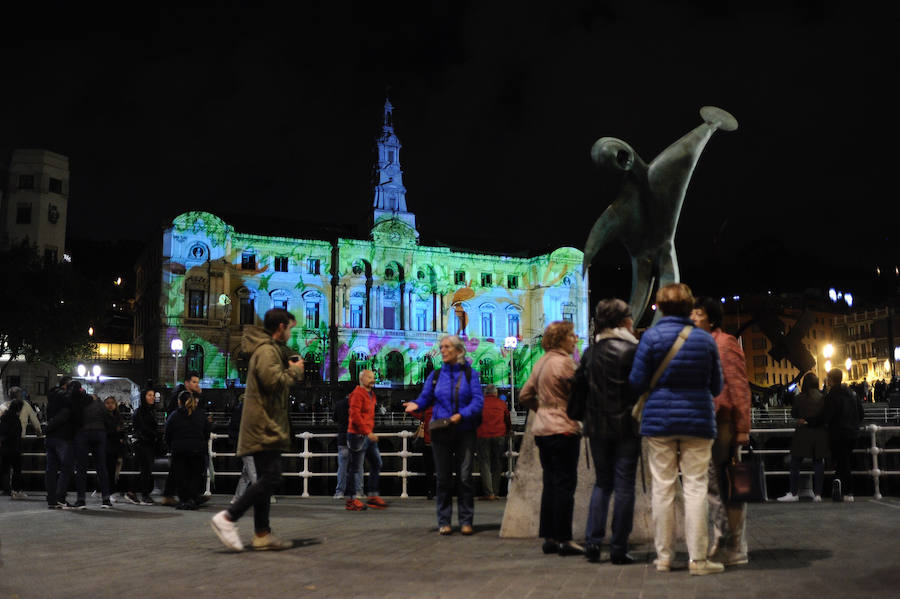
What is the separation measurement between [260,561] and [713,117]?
8.21 metres

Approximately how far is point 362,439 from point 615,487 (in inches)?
251

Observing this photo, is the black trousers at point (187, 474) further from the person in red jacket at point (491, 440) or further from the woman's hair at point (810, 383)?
the woman's hair at point (810, 383)

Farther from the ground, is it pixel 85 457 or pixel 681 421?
pixel 681 421

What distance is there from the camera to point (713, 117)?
36.9 ft

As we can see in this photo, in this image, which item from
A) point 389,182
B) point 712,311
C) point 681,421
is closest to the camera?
point 681,421

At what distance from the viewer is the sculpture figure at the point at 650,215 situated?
432 inches

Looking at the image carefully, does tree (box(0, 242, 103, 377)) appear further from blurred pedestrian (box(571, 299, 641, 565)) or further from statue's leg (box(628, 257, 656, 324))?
blurred pedestrian (box(571, 299, 641, 565))

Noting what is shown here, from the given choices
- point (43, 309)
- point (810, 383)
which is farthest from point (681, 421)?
point (43, 309)

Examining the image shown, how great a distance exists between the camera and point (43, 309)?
1699 inches

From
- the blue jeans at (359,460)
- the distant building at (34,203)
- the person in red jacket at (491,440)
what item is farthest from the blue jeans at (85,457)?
the distant building at (34,203)

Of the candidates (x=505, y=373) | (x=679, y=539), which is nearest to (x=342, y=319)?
(x=505, y=373)

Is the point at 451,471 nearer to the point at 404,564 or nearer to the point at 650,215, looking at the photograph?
the point at 404,564

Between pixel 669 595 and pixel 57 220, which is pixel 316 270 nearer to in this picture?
pixel 57 220

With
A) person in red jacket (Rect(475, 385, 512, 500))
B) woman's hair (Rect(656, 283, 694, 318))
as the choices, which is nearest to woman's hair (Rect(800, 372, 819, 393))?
person in red jacket (Rect(475, 385, 512, 500))
